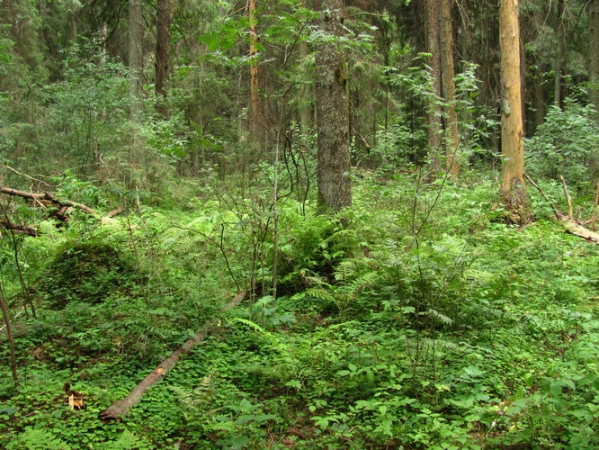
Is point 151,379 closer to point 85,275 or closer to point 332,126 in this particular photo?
point 85,275

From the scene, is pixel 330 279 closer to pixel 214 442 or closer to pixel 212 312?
pixel 212 312

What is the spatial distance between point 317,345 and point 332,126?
3226 mm

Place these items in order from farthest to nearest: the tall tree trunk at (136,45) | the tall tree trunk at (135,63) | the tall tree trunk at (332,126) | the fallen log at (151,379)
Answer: the tall tree trunk at (136,45)
the tall tree trunk at (135,63)
the tall tree trunk at (332,126)
the fallen log at (151,379)

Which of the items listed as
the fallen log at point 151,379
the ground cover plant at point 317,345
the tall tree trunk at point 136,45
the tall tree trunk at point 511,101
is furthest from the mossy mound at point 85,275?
the tall tree trunk at point 136,45

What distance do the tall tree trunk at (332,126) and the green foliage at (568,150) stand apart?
8494mm

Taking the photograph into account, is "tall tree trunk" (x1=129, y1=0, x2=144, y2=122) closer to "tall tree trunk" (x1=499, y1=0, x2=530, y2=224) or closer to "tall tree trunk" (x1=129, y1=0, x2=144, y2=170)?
"tall tree trunk" (x1=129, y1=0, x2=144, y2=170)

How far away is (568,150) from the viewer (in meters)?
12.7

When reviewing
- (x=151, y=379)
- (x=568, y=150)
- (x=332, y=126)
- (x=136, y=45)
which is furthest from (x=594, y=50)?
(x=151, y=379)

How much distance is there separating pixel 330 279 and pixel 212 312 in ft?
5.49

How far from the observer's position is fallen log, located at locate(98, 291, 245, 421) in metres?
3.09

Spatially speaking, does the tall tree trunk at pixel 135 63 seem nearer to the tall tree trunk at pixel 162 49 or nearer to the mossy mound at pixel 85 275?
the tall tree trunk at pixel 162 49

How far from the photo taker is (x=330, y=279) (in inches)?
223

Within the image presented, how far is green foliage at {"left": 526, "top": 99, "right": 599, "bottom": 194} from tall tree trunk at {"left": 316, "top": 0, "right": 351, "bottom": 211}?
8.49 m

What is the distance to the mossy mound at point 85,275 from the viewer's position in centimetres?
514
